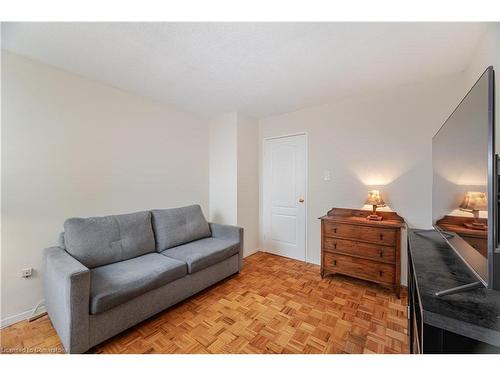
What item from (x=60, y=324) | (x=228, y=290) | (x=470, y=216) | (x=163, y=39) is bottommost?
(x=228, y=290)

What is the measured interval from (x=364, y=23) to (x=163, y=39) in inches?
56.2

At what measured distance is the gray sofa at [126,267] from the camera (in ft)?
4.49

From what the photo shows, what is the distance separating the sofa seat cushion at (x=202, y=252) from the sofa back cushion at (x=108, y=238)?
0.98 feet

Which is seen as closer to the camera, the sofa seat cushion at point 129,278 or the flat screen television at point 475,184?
the flat screen television at point 475,184

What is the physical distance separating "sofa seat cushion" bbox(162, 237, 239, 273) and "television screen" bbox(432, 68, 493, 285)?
1.93 m

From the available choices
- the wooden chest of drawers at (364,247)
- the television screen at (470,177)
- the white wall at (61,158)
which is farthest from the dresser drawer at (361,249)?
the white wall at (61,158)

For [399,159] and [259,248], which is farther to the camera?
[259,248]

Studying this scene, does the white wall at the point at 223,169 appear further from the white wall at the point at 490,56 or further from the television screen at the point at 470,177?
the white wall at the point at 490,56

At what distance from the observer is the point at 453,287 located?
0.86 metres

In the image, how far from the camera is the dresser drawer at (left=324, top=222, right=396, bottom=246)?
6.98 feet

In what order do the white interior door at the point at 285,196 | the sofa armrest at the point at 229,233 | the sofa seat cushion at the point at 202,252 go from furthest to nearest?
the white interior door at the point at 285,196, the sofa armrest at the point at 229,233, the sofa seat cushion at the point at 202,252

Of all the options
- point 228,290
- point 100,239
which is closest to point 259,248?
point 228,290

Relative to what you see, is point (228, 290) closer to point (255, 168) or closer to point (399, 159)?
point (255, 168)
